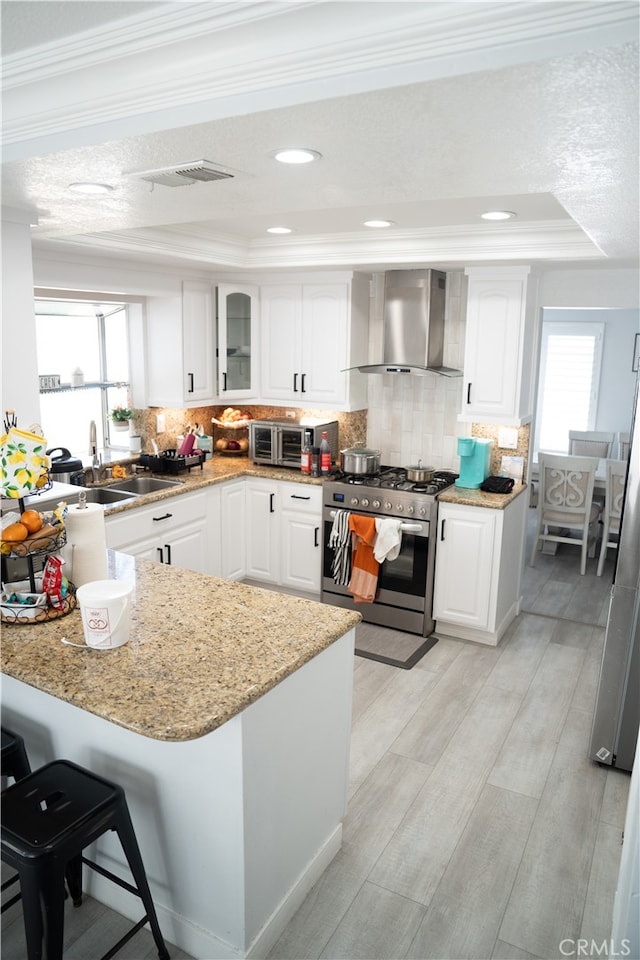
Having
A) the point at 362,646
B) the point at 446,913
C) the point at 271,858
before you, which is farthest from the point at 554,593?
the point at 271,858

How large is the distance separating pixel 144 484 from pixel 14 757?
2723mm

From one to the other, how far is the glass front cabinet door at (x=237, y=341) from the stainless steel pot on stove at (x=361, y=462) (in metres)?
1.02

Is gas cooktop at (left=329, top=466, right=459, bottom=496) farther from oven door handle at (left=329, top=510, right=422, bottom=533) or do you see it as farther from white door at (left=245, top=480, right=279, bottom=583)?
white door at (left=245, top=480, right=279, bottom=583)

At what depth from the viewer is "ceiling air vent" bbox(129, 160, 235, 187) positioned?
1855 millimetres

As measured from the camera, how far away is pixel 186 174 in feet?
6.40

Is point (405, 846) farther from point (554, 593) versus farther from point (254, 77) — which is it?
point (554, 593)

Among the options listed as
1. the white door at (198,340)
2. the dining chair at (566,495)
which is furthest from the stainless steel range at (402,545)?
the dining chair at (566,495)

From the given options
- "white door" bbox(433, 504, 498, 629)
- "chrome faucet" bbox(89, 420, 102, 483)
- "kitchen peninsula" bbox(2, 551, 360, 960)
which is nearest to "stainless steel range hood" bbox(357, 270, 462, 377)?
"white door" bbox(433, 504, 498, 629)

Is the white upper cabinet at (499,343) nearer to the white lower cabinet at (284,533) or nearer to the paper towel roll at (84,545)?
the white lower cabinet at (284,533)

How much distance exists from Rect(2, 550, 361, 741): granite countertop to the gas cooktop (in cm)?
207

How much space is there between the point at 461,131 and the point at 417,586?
3374mm

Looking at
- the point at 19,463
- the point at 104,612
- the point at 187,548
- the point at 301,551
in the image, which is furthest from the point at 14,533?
the point at 301,551

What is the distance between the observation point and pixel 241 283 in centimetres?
521

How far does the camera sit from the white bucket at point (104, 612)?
82.1 inches
